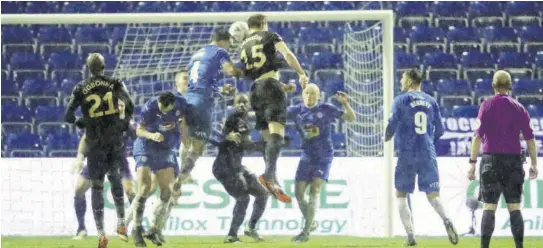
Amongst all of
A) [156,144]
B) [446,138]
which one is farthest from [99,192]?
[446,138]

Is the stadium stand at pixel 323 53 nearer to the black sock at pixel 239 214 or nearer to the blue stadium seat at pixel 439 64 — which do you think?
the blue stadium seat at pixel 439 64

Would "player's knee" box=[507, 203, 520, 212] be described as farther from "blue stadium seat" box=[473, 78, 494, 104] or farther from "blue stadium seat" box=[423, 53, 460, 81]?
"blue stadium seat" box=[423, 53, 460, 81]

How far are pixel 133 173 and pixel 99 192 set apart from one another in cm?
338

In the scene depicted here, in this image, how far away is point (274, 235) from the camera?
49.0 ft

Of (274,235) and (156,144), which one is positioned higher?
(156,144)

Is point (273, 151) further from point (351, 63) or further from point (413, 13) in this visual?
point (413, 13)

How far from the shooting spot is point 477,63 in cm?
1892

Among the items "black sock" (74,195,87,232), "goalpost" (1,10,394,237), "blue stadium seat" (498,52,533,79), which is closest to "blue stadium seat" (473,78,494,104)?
"blue stadium seat" (498,52,533,79)

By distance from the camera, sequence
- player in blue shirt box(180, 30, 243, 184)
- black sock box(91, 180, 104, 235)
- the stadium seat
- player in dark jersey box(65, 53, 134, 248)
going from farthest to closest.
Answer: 1. the stadium seat
2. player in blue shirt box(180, 30, 243, 184)
3. black sock box(91, 180, 104, 235)
4. player in dark jersey box(65, 53, 134, 248)

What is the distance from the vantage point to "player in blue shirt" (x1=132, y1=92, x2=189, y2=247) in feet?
41.4

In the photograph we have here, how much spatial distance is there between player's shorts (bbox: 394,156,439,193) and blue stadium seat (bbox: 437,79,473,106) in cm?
531

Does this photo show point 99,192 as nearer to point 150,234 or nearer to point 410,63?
point 150,234

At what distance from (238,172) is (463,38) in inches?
280

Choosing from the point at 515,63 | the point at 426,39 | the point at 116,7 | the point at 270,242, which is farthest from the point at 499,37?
the point at 270,242
